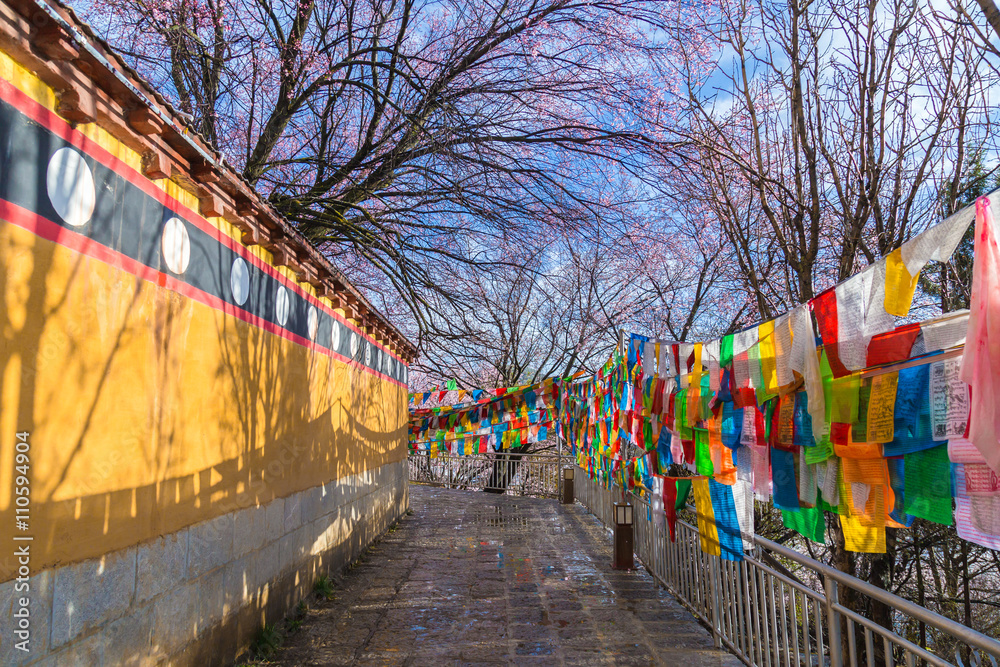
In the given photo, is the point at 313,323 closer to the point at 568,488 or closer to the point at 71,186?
the point at 71,186

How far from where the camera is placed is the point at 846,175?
7398mm

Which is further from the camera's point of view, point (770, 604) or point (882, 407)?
point (770, 604)

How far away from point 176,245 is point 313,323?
10.4 ft

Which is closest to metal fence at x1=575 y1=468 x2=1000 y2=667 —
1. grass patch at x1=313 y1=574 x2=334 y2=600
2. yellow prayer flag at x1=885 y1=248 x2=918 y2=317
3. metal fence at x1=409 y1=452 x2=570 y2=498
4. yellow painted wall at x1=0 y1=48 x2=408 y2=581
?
yellow prayer flag at x1=885 y1=248 x2=918 y2=317

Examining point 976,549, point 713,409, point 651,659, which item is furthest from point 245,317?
point 976,549

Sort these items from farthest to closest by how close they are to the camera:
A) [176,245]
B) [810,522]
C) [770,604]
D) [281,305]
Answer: [281,305], [770,604], [176,245], [810,522]

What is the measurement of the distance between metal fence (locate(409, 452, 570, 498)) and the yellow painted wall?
1251 cm

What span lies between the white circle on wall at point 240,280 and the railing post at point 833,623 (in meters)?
4.67

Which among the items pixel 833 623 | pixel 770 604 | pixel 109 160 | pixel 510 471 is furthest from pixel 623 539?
pixel 510 471

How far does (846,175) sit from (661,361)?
349cm

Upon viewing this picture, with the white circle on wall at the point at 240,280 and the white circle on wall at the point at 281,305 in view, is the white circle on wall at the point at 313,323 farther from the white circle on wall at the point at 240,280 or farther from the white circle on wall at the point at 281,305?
the white circle on wall at the point at 240,280

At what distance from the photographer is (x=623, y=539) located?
817 cm

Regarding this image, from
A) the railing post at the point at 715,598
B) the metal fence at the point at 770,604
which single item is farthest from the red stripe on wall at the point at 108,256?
the railing post at the point at 715,598

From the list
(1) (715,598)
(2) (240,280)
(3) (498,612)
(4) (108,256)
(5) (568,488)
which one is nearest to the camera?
(4) (108,256)
